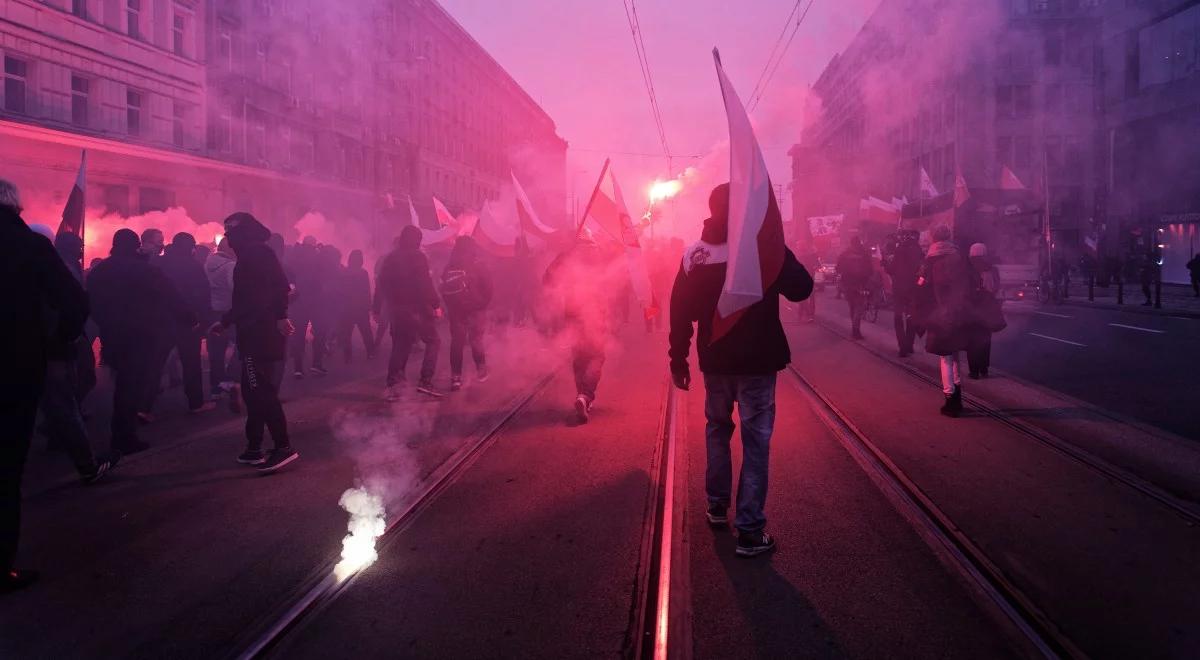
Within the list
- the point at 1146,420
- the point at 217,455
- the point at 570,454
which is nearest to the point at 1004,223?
the point at 1146,420

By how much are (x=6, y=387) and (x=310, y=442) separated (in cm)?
286

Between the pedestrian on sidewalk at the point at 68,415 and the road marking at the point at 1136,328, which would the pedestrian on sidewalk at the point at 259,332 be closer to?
the pedestrian on sidewalk at the point at 68,415

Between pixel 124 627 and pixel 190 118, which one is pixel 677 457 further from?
pixel 190 118

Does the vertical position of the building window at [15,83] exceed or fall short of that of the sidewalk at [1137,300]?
it exceeds it

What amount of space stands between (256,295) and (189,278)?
3628 millimetres

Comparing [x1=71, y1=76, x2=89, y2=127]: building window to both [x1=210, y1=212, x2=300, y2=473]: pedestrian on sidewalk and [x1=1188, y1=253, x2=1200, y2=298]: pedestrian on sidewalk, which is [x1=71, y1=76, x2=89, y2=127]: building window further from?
[x1=1188, y1=253, x2=1200, y2=298]: pedestrian on sidewalk

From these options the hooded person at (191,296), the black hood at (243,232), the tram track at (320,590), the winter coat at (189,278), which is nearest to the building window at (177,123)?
the hooded person at (191,296)

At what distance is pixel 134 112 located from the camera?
818 inches

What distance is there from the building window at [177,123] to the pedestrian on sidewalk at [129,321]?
58.7 ft

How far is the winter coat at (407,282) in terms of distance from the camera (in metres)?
8.31

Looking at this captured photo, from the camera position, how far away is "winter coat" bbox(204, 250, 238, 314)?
26.6ft

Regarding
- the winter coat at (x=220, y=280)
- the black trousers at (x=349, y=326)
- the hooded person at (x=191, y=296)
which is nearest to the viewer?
the hooded person at (x=191, y=296)

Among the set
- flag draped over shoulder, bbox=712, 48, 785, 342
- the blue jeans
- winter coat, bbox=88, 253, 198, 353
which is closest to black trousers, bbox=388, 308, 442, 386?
winter coat, bbox=88, 253, 198, 353

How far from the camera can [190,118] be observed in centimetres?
2214
